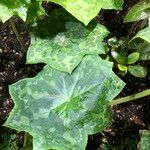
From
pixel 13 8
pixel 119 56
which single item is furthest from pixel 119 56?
pixel 13 8

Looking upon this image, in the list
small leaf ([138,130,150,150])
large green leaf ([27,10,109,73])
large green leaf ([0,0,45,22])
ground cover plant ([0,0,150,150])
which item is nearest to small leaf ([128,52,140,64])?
ground cover plant ([0,0,150,150])

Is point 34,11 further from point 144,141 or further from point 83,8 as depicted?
point 144,141

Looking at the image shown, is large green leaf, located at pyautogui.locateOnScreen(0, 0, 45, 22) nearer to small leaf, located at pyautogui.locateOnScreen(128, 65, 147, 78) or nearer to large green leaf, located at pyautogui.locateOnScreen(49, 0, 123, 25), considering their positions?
large green leaf, located at pyautogui.locateOnScreen(49, 0, 123, 25)

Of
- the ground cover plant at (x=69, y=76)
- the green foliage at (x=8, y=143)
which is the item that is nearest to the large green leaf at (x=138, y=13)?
the ground cover plant at (x=69, y=76)

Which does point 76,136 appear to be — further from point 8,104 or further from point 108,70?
point 8,104

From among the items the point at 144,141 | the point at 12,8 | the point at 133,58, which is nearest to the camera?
the point at 12,8
